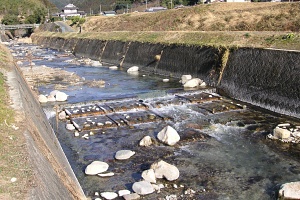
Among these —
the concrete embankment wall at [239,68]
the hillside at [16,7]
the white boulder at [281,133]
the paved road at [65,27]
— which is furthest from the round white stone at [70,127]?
the hillside at [16,7]

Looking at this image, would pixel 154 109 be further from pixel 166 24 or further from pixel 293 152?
pixel 166 24

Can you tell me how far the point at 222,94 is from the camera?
19.2 metres

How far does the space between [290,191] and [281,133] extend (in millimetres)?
4216

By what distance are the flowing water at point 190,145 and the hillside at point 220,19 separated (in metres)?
12.6

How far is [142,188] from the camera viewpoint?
27.6 ft

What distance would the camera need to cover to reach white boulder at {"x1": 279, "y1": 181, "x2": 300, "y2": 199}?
7.99 metres

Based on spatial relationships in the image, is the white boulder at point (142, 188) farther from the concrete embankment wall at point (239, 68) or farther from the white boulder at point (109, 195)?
the concrete embankment wall at point (239, 68)

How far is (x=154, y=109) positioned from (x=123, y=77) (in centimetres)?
1021

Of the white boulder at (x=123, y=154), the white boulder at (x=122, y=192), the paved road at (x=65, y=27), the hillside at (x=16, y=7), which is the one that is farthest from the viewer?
the hillside at (x=16, y=7)

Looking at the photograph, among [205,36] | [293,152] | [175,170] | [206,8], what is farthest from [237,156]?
[206,8]

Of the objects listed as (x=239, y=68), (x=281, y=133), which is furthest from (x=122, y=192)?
(x=239, y=68)

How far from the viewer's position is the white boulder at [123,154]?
10555 millimetres

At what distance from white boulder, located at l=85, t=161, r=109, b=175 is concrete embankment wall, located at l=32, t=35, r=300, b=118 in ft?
30.5

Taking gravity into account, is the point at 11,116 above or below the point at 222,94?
above
